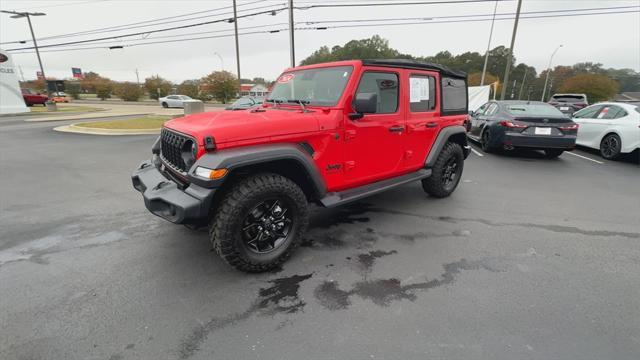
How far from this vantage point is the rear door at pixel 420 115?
376 centimetres

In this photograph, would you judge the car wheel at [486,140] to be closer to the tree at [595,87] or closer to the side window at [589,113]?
the side window at [589,113]

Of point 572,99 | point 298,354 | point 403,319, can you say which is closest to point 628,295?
point 403,319

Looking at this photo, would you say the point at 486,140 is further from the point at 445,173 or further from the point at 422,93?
the point at 422,93

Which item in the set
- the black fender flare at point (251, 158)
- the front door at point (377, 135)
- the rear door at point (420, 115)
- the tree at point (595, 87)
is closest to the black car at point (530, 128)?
the rear door at point (420, 115)

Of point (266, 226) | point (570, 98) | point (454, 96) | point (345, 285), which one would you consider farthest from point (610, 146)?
point (570, 98)

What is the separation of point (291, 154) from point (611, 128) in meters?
8.84

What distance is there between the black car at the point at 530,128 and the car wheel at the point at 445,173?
3.29 metres

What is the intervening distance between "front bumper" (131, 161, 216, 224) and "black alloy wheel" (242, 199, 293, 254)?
15.6 inches

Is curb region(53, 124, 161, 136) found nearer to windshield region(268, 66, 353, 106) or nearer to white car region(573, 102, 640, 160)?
windshield region(268, 66, 353, 106)

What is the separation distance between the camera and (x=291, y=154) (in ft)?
8.67

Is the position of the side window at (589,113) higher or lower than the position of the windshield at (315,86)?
lower

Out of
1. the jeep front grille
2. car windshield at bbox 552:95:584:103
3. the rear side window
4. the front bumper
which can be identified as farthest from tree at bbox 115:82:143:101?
the rear side window

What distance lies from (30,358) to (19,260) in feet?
5.34

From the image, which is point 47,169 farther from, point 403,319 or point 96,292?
point 403,319
